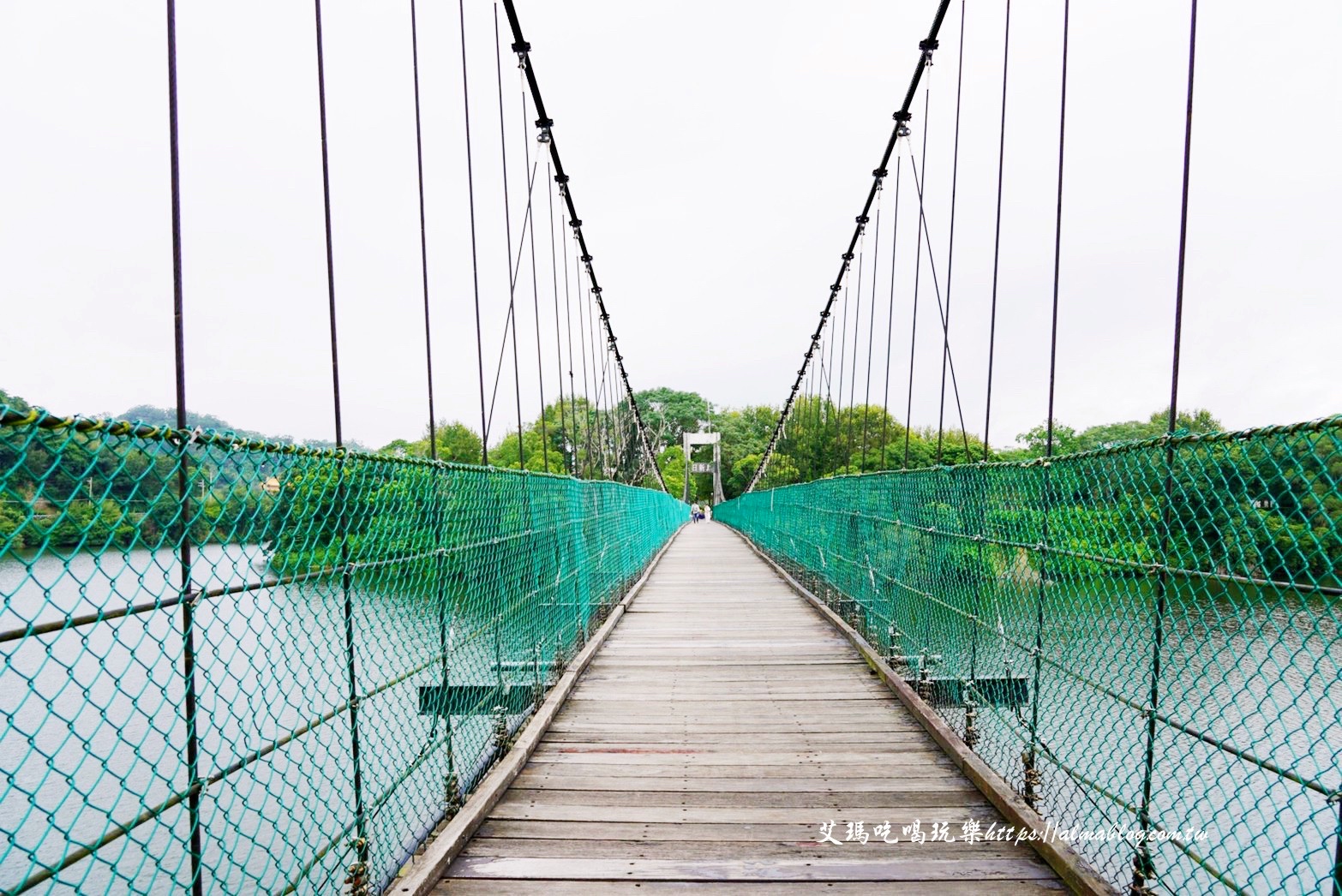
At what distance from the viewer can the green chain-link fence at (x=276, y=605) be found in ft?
3.71

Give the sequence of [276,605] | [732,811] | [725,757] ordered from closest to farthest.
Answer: [276,605], [732,811], [725,757]

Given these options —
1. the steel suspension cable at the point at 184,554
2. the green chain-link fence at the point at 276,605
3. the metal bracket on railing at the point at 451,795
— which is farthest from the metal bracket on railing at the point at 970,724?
the steel suspension cable at the point at 184,554

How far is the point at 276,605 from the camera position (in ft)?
5.49

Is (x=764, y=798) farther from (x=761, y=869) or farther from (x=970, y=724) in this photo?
(x=970, y=724)

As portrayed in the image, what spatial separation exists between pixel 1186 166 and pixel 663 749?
2549 millimetres

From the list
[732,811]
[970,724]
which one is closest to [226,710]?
[732,811]

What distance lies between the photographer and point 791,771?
101 inches

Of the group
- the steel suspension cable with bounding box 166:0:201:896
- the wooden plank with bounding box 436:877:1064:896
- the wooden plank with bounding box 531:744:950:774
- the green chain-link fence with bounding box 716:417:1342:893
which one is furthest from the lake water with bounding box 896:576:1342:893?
the steel suspension cable with bounding box 166:0:201:896

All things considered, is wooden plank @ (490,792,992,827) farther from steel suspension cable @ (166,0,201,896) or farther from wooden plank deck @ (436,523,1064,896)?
steel suspension cable @ (166,0,201,896)

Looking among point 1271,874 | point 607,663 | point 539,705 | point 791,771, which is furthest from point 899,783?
point 1271,874

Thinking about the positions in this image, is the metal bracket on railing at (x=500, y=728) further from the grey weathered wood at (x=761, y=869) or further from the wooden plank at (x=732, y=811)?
the grey weathered wood at (x=761, y=869)

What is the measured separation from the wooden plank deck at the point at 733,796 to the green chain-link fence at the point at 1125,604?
295mm

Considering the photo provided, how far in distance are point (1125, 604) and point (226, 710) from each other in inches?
197

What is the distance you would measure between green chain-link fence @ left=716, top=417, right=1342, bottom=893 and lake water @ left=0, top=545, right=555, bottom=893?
5.88 ft
